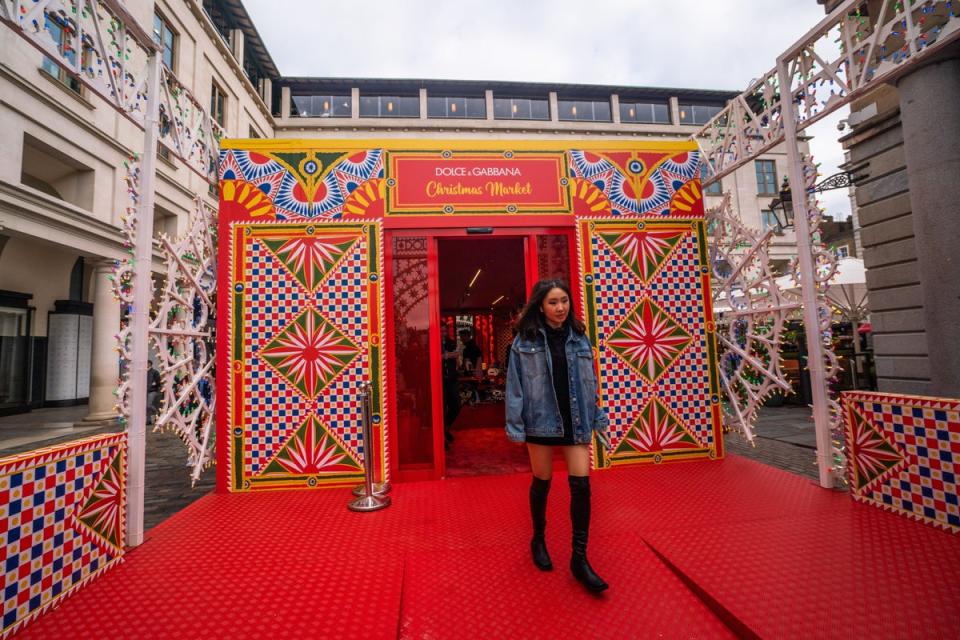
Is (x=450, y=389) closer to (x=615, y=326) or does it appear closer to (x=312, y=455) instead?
(x=312, y=455)

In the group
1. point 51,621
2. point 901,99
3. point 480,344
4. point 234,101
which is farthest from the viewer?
point 234,101

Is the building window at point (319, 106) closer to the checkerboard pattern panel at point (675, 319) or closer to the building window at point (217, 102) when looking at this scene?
the building window at point (217, 102)

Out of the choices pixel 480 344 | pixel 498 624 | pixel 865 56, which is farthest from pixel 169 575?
pixel 480 344

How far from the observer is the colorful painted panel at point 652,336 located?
15.8ft

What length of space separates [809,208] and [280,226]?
5306mm

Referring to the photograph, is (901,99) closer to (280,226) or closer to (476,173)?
(476,173)

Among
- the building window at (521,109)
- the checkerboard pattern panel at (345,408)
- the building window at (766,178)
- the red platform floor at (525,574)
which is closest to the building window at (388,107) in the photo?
the building window at (521,109)

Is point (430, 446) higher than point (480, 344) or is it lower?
lower

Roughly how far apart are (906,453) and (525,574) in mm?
3023

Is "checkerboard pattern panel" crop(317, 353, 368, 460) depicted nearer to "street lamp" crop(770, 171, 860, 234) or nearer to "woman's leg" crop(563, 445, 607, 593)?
"woman's leg" crop(563, 445, 607, 593)

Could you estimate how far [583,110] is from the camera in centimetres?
2448

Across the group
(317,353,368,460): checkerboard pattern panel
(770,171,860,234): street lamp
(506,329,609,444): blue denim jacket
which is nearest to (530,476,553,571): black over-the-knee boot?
(506,329,609,444): blue denim jacket

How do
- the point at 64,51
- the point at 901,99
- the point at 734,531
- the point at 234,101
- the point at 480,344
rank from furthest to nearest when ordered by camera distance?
the point at 234,101 → the point at 480,344 → the point at 901,99 → the point at 734,531 → the point at 64,51

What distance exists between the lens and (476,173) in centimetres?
491
